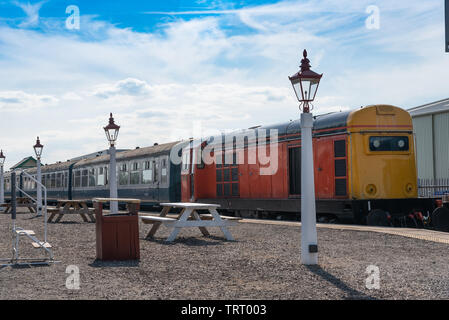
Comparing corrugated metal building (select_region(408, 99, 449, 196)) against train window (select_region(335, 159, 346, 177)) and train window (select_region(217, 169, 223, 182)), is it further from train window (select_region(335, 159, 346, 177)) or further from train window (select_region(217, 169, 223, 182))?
train window (select_region(335, 159, 346, 177))

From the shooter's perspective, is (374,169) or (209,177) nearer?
(374,169)

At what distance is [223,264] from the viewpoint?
856 centimetres

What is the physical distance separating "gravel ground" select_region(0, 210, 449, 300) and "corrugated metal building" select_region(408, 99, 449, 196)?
59.1ft

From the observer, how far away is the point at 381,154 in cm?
1521

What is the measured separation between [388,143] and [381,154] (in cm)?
41

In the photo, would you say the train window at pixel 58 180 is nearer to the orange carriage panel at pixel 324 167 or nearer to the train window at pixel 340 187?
the orange carriage panel at pixel 324 167

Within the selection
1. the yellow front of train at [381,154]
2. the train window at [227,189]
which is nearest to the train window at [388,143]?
the yellow front of train at [381,154]

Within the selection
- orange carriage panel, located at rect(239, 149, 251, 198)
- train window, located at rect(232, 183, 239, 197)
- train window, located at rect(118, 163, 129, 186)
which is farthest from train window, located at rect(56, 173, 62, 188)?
orange carriage panel, located at rect(239, 149, 251, 198)

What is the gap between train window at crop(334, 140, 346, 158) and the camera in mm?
15133

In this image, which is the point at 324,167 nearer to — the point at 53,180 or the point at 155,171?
the point at 155,171

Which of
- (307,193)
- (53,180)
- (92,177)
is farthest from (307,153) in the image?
(53,180)
